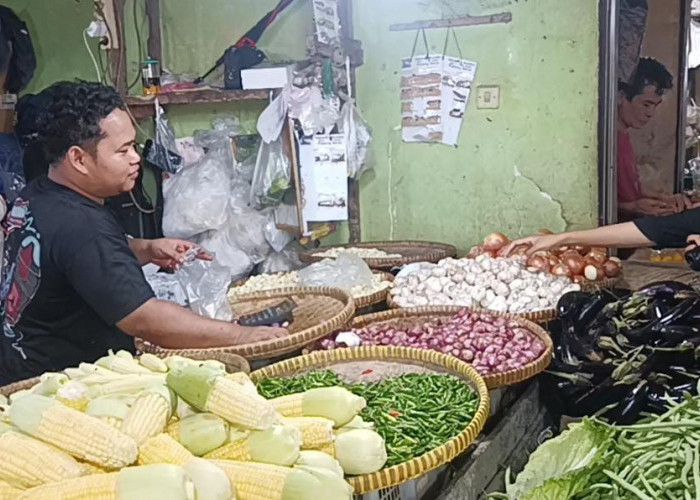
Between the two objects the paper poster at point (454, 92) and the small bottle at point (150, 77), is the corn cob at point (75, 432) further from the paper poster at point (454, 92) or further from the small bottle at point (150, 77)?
the small bottle at point (150, 77)

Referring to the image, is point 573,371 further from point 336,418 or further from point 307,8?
point 307,8

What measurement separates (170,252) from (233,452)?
74.4 inches

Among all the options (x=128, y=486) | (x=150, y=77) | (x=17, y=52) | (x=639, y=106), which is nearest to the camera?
(x=128, y=486)

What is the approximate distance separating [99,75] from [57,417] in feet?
12.3

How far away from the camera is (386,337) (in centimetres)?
274

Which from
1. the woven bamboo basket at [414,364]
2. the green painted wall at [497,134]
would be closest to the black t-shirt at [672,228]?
the green painted wall at [497,134]

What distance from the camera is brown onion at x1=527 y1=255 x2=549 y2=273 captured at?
3402 millimetres

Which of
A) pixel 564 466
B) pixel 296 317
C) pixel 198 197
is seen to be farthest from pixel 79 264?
pixel 198 197

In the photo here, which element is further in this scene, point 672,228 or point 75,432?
point 672,228

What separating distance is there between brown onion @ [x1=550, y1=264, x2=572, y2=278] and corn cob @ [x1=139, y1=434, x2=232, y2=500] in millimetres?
2423

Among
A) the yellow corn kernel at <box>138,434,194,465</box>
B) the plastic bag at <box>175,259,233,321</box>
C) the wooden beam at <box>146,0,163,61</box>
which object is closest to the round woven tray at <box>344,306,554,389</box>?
the plastic bag at <box>175,259,233,321</box>

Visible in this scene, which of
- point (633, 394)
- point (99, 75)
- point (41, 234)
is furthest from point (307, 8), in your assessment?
point (633, 394)

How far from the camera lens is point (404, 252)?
4.16m

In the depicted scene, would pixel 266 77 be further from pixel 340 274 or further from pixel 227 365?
pixel 227 365
